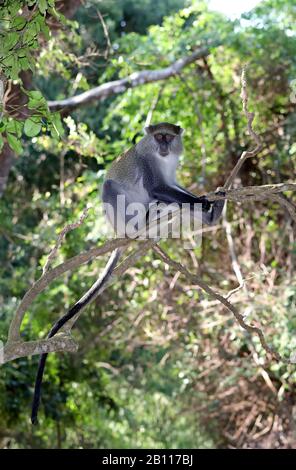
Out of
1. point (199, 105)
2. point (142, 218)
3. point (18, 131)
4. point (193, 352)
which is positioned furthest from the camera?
point (199, 105)

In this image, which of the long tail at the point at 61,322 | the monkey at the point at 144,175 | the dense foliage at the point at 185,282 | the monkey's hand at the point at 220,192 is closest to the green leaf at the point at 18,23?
the monkey's hand at the point at 220,192

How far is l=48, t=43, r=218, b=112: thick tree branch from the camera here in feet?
25.7

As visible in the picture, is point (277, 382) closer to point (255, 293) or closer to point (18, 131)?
point (255, 293)

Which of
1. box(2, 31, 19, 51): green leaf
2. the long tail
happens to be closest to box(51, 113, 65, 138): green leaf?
box(2, 31, 19, 51): green leaf

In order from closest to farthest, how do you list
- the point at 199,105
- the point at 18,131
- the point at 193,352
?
1. the point at 18,131
2. the point at 193,352
3. the point at 199,105

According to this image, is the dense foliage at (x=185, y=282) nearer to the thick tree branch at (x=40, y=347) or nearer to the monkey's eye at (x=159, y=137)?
the monkey's eye at (x=159, y=137)

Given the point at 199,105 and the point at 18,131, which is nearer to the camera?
the point at 18,131

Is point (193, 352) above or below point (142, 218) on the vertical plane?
below

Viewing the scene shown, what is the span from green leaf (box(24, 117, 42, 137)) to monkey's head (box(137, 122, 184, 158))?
2.33m

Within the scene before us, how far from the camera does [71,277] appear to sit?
852 centimetres

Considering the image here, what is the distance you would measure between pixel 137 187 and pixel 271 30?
353cm

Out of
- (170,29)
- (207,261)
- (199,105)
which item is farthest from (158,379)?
(170,29)

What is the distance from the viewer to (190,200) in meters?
4.62

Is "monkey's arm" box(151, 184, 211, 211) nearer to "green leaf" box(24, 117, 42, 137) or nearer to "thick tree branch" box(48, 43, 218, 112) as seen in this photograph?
"green leaf" box(24, 117, 42, 137)
